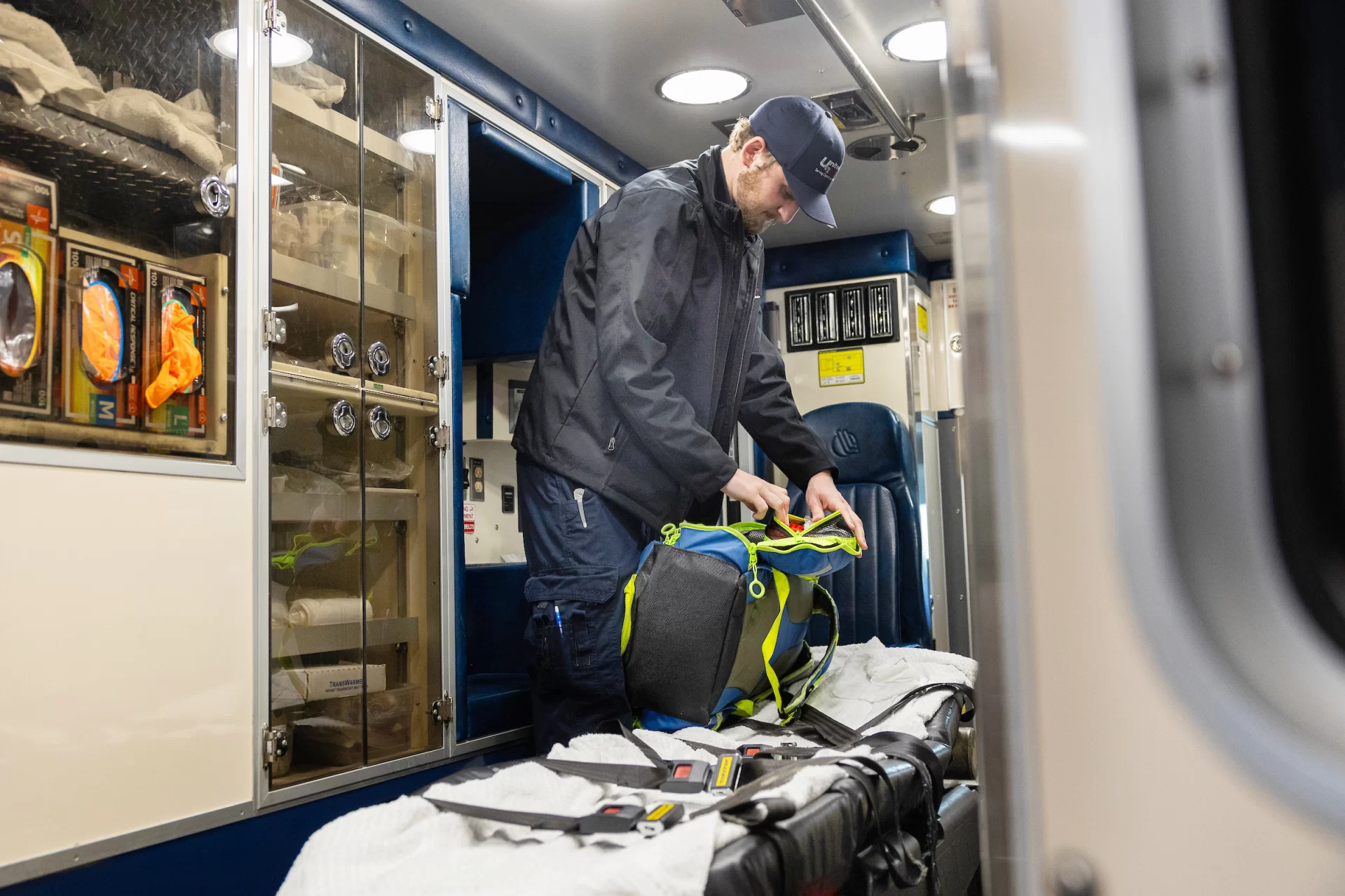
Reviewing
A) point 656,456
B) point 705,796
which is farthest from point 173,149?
point 705,796

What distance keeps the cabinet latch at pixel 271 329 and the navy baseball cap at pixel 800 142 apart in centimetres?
139

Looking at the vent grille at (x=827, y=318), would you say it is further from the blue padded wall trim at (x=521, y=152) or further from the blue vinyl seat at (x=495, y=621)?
→ the blue vinyl seat at (x=495, y=621)

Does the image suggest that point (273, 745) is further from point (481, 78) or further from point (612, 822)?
point (481, 78)

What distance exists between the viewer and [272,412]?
265 cm

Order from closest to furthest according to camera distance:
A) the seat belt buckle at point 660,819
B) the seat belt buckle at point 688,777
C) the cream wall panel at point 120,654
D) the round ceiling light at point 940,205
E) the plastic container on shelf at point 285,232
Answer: the seat belt buckle at point 660,819
the seat belt buckle at point 688,777
the cream wall panel at point 120,654
the plastic container on shelf at point 285,232
the round ceiling light at point 940,205

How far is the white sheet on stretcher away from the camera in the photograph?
1170 mm

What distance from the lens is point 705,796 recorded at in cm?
167

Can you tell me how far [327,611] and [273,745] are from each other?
1.28 ft

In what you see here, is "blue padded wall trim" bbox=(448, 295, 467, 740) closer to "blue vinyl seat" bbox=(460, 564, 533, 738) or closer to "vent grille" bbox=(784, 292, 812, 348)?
"blue vinyl seat" bbox=(460, 564, 533, 738)

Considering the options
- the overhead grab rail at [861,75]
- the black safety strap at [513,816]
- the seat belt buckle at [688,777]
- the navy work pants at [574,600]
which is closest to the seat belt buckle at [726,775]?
the seat belt buckle at [688,777]

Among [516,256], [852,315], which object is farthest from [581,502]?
[852,315]

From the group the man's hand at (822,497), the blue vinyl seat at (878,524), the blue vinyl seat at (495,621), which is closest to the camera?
the man's hand at (822,497)

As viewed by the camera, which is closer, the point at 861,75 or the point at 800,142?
the point at 800,142

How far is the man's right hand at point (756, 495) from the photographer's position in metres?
2.64
